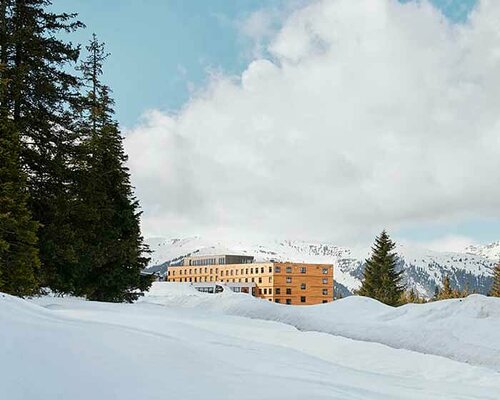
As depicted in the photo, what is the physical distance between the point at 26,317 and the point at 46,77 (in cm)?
1798

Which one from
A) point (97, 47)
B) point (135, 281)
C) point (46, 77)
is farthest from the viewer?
point (97, 47)

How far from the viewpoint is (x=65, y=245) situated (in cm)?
2088

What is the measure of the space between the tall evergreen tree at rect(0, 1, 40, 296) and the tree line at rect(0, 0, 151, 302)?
46 millimetres

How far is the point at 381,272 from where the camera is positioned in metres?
50.2

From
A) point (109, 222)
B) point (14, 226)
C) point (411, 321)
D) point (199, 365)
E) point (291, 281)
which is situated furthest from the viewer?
point (291, 281)

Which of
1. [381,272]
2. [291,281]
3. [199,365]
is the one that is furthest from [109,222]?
[291,281]

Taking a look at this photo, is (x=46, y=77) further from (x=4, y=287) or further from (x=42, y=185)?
(x=4, y=287)

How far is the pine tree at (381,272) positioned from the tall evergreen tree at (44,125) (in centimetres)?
3488

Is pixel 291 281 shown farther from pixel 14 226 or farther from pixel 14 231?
pixel 14 226

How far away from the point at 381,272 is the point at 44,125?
3782 cm

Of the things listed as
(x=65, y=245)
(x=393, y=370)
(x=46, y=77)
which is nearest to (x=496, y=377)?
(x=393, y=370)

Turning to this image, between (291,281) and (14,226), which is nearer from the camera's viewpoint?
(14,226)

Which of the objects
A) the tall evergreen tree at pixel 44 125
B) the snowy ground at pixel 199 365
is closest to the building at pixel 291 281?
the tall evergreen tree at pixel 44 125

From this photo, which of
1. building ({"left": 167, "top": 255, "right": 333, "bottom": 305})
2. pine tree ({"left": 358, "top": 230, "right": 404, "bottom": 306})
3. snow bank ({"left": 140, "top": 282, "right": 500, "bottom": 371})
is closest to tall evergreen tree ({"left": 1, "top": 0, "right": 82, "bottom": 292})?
snow bank ({"left": 140, "top": 282, "right": 500, "bottom": 371})
